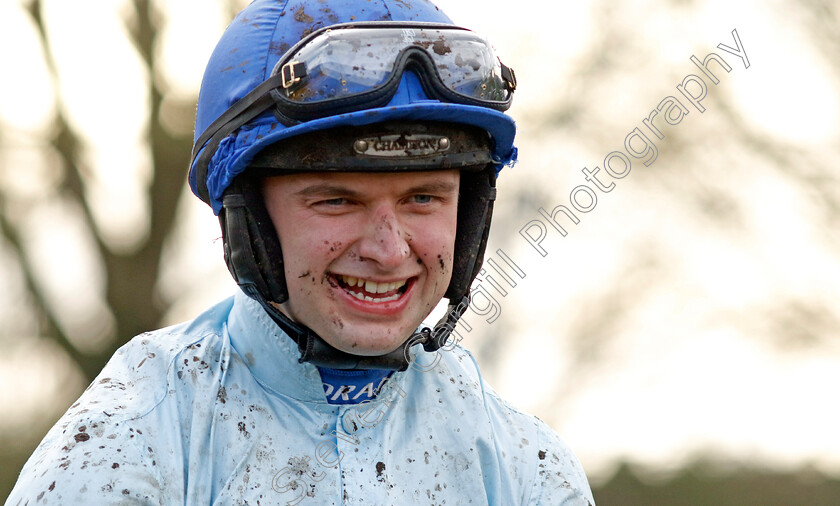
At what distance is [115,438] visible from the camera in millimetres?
2990

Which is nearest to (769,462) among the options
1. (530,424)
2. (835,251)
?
(835,251)

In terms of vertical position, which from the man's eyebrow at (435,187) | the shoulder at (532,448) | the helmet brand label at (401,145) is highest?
the helmet brand label at (401,145)

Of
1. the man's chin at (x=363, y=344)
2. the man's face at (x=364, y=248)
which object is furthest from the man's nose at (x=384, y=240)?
the man's chin at (x=363, y=344)

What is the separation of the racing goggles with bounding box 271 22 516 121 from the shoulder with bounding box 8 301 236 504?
742mm

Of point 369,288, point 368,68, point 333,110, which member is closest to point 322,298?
point 369,288

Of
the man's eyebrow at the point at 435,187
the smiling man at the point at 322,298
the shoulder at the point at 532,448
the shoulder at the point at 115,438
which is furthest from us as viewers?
the shoulder at the point at 532,448

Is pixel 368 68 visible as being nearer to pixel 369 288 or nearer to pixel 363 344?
pixel 369 288

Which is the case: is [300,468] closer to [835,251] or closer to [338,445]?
[338,445]

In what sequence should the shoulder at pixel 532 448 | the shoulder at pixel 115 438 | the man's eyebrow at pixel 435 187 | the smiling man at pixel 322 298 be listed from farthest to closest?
1. the shoulder at pixel 532 448
2. the man's eyebrow at pixel 435 187
3. the smiling man at pixel 322 298
4. the shoulder at pixel 115 438

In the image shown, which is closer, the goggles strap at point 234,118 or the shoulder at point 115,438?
the shoulder at point 115,438

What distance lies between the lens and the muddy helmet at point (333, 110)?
10.2 ft

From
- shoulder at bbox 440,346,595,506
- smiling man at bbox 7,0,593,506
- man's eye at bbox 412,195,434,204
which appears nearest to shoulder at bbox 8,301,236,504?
smiling man at bbox 7,0,593,506

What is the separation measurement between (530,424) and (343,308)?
77cm

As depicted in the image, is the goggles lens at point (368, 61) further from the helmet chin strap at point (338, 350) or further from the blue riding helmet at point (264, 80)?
the helmet chin strap at point (338, 350)
